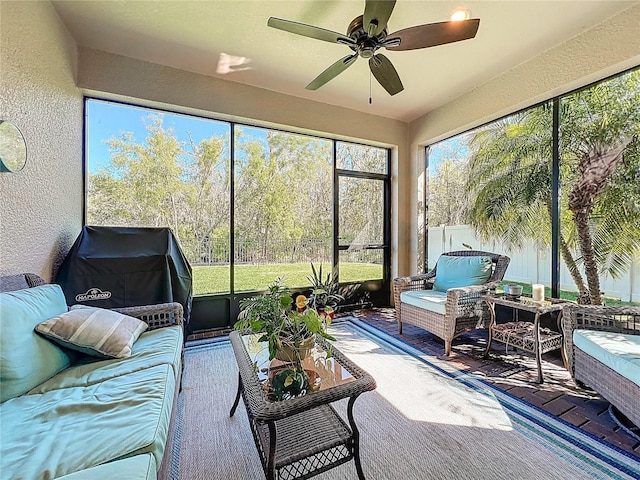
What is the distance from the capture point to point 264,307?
1.59m

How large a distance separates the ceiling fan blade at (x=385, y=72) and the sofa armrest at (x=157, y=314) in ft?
7.85

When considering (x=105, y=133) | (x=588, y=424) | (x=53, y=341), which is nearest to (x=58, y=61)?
(x=105, y=133)

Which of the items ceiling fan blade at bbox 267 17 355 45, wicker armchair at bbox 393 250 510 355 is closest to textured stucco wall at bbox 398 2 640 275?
wicker armchair at bbox 393 250 510 355

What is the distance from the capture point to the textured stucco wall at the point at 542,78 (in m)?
2.32

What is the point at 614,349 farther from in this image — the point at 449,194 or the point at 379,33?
the point at 449,194

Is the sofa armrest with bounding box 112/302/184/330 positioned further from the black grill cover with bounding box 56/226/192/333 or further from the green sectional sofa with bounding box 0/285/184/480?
the black grill cover with bounding box 56/226/192/333

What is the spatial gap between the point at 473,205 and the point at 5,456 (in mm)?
4201

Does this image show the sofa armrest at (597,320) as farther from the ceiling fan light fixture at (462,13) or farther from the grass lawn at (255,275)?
the grass lawn at (255,275)

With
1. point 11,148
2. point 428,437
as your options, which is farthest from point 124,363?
point 428,437

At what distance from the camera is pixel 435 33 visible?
75.5 inches

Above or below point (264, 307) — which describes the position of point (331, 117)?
above

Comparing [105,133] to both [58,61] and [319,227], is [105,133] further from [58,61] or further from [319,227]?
[319,227]

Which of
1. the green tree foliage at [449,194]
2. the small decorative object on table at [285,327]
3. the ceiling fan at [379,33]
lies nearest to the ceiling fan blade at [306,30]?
the ceiling fan at [379,33]

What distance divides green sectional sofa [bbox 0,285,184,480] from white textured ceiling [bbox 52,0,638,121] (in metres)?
2.25
